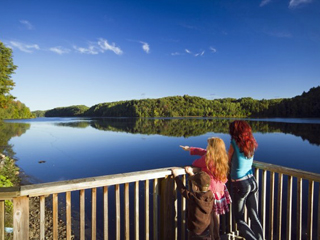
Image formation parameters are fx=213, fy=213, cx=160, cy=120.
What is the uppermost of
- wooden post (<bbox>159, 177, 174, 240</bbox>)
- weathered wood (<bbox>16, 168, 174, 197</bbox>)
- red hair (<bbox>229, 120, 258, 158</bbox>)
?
red hair (<bbox>229, 120, 258, 158</bbox>)

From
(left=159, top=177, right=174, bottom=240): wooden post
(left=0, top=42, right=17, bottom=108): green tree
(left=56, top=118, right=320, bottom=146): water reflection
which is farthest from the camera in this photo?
(left=56, top=118, right=320, bottom=146): water reflection

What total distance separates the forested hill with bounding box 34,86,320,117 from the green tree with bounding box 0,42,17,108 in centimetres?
9524

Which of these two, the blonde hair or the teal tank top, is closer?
the blonde hair

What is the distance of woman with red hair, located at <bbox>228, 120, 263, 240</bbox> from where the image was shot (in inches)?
104

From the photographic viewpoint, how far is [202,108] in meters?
125

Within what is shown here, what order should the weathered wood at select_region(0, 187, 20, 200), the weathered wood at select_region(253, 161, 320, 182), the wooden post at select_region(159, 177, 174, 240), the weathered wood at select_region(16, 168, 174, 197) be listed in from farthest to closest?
1. the wooden post at select_region(159, 177, 174, 240)
2. the weathered wood at select_region(253, 161, 320, 182)
3. the weathered wood at select_region(16, 168, 174, 197)
4. the weathered wood at select_region(0, 187, 20, 200)

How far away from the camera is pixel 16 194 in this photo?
180cm

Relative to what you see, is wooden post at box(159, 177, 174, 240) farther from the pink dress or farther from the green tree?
the green tree

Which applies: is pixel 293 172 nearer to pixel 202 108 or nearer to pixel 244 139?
pixel 244 139

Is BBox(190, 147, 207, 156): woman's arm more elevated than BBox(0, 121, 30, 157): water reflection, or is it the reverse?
→ BBox(190, 147, 207, 156): woman's arm

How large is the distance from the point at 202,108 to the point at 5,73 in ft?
358

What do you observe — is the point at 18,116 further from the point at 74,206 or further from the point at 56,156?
the point at 74,206

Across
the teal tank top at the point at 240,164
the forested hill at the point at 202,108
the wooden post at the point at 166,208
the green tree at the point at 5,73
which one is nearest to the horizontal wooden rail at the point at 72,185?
the wooden post at the point at 166,208

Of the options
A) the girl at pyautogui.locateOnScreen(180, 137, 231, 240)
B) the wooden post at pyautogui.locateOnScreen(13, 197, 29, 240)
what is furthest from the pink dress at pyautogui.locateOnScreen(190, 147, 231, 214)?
the wooden post at pyautogui.locateOnScreen(13, 197, 29, 240)
